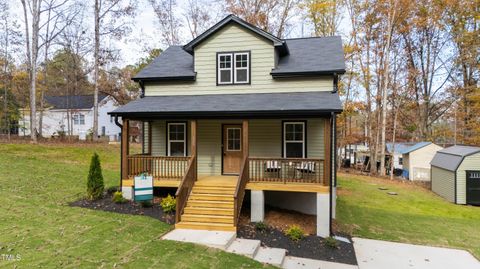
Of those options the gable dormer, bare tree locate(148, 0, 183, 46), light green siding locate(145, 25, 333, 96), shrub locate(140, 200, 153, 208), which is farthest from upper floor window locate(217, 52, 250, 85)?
bare tree locate(148, 0, 183, 46)

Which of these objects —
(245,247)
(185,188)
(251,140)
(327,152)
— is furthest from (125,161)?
(327,152)

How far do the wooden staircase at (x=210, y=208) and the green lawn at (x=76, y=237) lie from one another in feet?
2.49

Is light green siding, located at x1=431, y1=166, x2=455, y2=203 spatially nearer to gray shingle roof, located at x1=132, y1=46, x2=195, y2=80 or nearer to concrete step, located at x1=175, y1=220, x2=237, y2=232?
concrete step, located at x1=175, y1=220, x2=237, y2=232

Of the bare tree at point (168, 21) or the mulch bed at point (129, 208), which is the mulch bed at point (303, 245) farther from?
the bare tree at point (168, 21)

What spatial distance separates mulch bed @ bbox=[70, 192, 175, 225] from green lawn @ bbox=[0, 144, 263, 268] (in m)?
0.37

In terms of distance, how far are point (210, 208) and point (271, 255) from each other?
248 cm

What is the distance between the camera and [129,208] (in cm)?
934

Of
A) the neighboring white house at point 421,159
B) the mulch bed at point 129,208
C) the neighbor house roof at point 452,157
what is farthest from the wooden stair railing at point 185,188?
the neighboring white house at point 421,159

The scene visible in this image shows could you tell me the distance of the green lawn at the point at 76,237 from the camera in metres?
5.79

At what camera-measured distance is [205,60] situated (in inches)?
458

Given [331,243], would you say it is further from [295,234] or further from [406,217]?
[406,217]

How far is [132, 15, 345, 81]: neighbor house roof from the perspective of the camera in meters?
10.8

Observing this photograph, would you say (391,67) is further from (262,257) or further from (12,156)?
(12,156)

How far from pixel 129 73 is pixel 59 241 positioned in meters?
26.7
